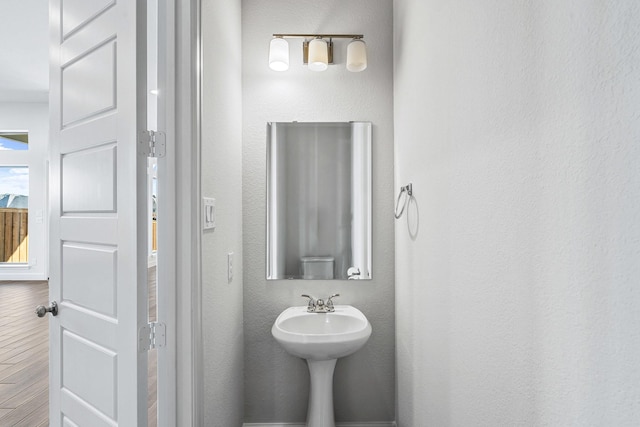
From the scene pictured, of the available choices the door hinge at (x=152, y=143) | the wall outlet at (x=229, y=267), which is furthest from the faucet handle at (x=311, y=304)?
the door hinge at (x=152, y=143)

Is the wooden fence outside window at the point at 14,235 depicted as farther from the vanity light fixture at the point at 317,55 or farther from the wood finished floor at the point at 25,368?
the vanity light fixture at the point at 317,55

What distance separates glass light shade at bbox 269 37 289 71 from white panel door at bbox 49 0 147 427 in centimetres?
94

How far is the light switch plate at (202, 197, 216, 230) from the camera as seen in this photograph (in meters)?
1.34

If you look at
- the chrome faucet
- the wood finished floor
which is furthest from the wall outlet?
the wood finished floor

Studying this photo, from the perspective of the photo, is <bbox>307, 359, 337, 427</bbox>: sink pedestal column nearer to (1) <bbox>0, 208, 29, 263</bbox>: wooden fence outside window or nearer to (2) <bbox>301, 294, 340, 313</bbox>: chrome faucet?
(2) <bbox>301, 294, 340, 313</bbox>: chrome faucet

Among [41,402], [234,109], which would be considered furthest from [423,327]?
[41,402]

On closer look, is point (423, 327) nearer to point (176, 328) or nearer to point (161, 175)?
point (176, 328)

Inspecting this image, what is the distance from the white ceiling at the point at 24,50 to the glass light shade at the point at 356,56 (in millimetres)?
3022

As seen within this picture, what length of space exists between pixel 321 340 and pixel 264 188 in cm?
92

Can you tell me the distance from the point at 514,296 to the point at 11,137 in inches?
313

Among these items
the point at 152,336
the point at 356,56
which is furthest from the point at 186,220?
the point at 356,56

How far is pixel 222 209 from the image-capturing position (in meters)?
1.64

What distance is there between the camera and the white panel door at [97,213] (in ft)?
3.66

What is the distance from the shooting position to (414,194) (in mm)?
1665
